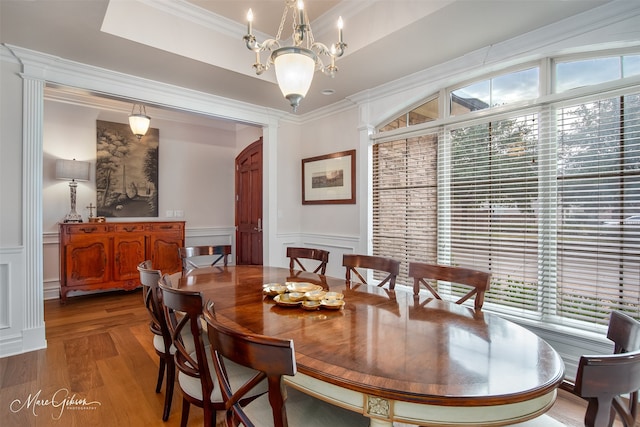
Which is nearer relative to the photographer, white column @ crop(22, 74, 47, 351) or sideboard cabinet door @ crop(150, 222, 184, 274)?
white column @ crop(22, 74, 47, 351)

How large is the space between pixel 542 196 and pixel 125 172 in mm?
5339

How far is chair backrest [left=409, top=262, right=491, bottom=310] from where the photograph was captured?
180cm

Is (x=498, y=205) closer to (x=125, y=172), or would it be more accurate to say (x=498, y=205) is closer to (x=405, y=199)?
Result: (x=405, y=199)

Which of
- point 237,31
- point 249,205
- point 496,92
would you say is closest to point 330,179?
point 249,205

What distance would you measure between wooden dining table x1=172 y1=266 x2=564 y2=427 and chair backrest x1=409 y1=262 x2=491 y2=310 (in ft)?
0.67

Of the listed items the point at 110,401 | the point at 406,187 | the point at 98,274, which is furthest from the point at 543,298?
the point at 98,274

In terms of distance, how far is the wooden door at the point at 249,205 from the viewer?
16.4 ft

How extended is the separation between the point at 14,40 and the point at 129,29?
97 cm

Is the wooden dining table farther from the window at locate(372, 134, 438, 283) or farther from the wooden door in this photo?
the wooden door

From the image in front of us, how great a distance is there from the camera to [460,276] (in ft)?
6.25

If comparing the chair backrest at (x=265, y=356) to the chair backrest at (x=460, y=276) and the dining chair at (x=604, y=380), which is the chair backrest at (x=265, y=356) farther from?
the chair backrest at (x=460, y=276)

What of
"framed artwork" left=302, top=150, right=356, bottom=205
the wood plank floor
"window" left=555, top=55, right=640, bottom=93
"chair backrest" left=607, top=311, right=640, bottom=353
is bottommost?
the wood plank floor

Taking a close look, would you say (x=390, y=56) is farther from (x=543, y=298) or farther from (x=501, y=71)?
(x=543, y=298)

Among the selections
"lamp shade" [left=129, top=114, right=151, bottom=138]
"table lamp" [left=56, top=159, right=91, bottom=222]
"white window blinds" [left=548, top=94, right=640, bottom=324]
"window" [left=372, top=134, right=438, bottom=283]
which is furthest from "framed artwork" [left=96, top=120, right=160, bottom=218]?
"white window blinds" [left=548, top=94, right=640, bottom=324]
